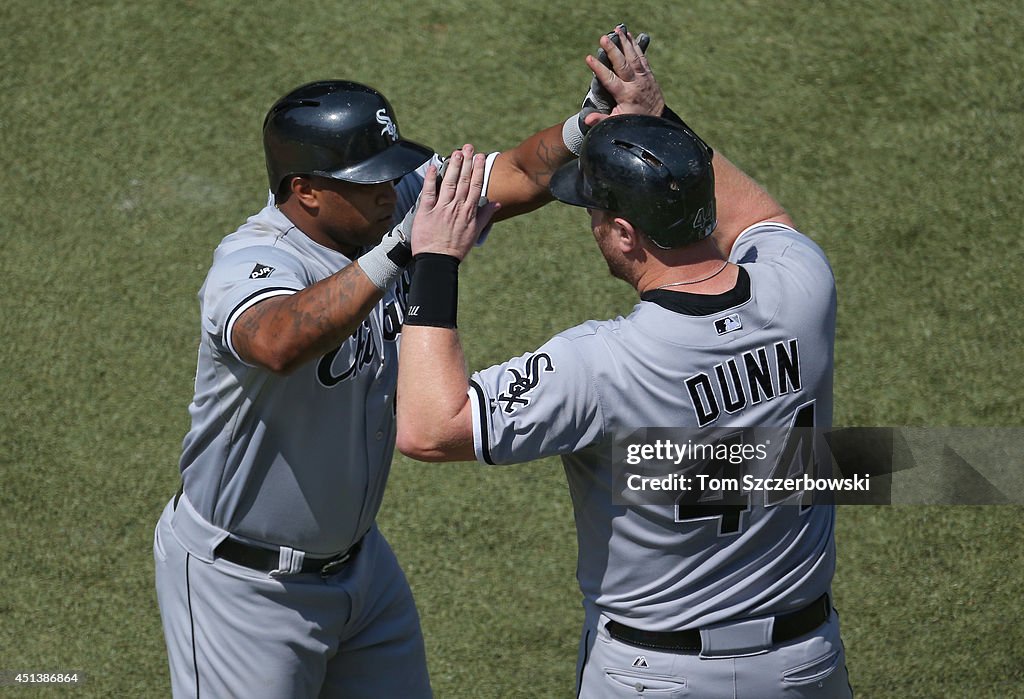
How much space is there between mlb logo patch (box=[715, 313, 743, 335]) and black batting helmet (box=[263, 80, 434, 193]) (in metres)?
0.94

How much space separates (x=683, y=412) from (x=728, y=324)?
217 millimetres

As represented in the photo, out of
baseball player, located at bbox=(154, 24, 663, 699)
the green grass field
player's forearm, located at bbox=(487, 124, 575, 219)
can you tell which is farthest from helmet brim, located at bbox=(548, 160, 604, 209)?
the green grass field

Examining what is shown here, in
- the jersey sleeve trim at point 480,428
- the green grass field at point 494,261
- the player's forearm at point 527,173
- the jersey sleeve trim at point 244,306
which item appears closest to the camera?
the jersey sleeve trim at point 480,428

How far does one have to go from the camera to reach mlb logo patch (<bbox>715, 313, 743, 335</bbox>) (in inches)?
106

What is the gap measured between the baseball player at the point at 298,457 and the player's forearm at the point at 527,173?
322mm

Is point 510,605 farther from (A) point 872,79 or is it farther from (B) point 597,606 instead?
(A) point 872,79

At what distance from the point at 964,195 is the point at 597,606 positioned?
3837mm

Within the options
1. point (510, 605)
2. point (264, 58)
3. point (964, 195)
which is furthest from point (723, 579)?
point (264, 58)

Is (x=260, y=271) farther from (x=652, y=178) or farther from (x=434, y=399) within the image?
(x=652, y=178)

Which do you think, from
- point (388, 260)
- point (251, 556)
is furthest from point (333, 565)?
point (388, 260)

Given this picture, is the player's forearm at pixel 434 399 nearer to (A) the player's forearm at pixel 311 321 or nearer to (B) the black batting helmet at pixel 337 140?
(A) the player's forearm at pixel 311 321

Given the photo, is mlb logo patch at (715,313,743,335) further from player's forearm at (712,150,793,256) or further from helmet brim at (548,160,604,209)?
player's forearm at (712,150,793,256)

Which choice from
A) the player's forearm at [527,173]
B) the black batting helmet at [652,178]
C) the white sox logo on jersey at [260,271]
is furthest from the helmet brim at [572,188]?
the white sox logo on jersey at [260,271]

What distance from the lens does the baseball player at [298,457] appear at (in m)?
3.10
